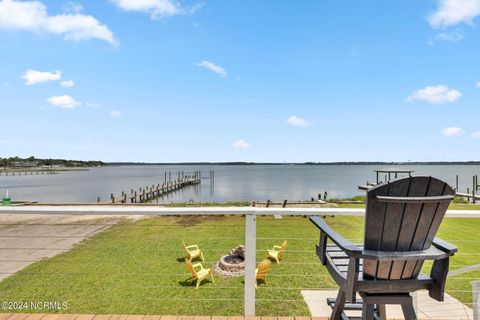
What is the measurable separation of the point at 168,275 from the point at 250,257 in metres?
4.31

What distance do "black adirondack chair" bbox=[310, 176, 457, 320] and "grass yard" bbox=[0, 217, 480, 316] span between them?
113 cm

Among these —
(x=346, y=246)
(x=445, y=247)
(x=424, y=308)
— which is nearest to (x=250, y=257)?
(x=346, y=246)

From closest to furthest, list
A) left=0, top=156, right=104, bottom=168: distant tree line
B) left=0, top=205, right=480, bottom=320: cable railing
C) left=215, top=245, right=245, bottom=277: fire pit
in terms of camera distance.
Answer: left=0, top=205, right=480, bottom=320: cable railing → left=215, top=245, right=245, bottom=277: fire pit → left=0, top=156, right=104, bottom=168: distant tree line

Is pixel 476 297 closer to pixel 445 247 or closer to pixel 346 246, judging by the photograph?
pixel 445 247

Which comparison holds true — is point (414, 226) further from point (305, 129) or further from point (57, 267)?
point (305, 129)

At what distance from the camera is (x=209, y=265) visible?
7.74m

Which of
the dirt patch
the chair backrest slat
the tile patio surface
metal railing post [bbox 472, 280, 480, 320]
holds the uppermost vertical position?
the chair backrest slat

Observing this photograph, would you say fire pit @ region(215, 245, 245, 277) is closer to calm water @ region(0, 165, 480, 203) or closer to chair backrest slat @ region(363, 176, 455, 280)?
chair backrest slat @ region(363, 176, 455, 280)

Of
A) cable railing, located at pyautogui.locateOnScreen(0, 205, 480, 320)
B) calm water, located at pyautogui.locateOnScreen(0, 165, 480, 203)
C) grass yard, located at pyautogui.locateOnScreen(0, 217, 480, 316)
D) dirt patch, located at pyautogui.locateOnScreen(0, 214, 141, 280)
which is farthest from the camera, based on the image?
calm water, located at pyautogui.locateOnScreen(0, 165, 480, 203)

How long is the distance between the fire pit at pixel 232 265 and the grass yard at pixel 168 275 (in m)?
0.29

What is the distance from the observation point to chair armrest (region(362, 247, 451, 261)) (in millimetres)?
1376

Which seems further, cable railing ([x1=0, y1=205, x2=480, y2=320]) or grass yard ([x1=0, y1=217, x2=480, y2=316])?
grass yard ([x1=0, y1=217, x2=480, y2=316])

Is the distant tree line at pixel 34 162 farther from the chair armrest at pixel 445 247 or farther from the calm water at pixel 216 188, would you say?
the chair armrest at pixel 445 247

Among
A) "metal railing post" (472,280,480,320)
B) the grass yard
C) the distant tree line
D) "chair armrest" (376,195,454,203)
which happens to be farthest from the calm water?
the distant tree line
